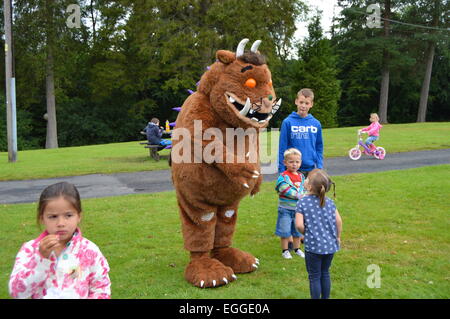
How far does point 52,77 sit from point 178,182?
25326mm

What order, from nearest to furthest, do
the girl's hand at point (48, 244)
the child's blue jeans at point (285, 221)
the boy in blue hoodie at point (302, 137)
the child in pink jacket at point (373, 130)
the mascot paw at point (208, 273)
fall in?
the girl's hand at point (48, 244)
the mascot paw at point (208, 273)
the child's blue jeans at point (285, 221)
the boy in blue hoodie at point (302, 137)
the child in pink jacket at point (373, 130)

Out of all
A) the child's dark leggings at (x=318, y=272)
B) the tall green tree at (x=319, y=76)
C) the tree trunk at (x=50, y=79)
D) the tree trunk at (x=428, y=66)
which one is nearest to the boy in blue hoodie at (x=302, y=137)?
the child's dark leggings at (x=318, y=272)

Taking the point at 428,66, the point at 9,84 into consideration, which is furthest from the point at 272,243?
the point at 428,66

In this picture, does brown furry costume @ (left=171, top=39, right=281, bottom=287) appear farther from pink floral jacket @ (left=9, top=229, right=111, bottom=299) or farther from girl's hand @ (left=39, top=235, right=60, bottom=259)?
girl's hand @ (left=39, top=235, right=60, bottom=259)

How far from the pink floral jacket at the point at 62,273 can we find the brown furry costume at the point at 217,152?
1672 millimetres

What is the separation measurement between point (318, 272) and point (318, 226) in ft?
1.29

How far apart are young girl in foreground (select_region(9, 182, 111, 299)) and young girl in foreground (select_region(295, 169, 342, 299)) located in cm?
167

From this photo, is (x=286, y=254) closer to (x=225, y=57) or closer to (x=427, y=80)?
(x=225, y=57)

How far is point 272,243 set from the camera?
5.54 metres

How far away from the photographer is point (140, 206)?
762cm

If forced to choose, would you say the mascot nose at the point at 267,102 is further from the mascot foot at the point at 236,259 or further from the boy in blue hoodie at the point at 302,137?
the mascot foot at the point at 236,259

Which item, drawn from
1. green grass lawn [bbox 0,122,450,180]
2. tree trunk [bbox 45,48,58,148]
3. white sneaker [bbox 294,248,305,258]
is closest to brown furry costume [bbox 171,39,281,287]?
white sneaker [bbox 294,248,305,258]

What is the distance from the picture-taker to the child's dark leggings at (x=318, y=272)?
11.2 feet
